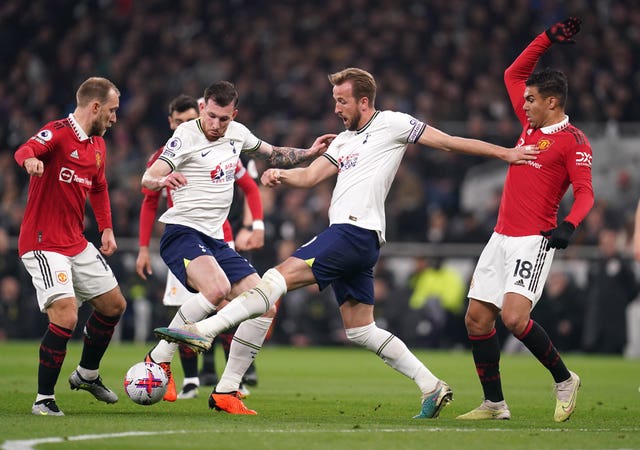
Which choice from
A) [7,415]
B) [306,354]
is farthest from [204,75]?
[7,415]

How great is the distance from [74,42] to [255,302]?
18.1 meters

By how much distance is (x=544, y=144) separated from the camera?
27.3 feet

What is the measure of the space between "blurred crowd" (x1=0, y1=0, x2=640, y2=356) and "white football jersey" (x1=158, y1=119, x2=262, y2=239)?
377 inches

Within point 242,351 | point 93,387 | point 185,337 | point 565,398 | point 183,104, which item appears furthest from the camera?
point 183,104

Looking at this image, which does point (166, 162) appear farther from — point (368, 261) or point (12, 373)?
point (12, 373)

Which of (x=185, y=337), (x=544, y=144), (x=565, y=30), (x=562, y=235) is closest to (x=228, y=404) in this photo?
(x=185, y=337)

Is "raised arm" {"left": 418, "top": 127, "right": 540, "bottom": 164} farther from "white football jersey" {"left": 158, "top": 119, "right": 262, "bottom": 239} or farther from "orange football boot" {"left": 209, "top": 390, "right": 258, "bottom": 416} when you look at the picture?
"orange football boot" {"left": 209, "top": 390, "right": 258, "bottom": 416}

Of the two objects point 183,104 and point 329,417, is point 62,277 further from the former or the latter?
point 183,104

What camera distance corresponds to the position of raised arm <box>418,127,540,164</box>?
8086 mm

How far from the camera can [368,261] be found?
816cm

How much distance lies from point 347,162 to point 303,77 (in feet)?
51.9

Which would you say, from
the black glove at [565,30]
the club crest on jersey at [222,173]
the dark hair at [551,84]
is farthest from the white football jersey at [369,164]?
the black glove at [565,30]

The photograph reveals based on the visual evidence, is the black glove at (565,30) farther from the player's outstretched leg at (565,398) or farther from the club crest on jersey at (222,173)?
the club crest on jersey at (222,173)

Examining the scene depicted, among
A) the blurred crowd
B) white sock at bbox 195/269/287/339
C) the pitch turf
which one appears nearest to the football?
the pitch turf
